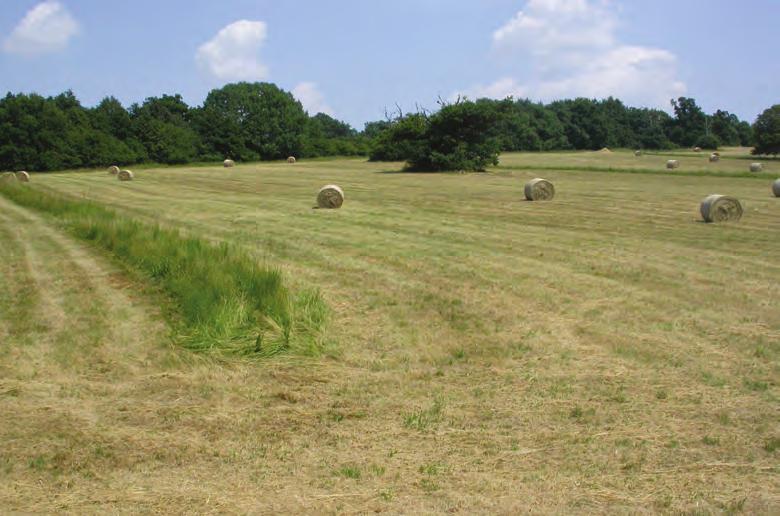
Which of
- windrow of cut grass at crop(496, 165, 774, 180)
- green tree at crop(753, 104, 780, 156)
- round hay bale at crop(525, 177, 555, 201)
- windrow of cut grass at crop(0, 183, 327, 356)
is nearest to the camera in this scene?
windrow of cut grass at crop(0, 183, 327, 356)

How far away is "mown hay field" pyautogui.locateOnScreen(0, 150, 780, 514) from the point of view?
4.77 meters

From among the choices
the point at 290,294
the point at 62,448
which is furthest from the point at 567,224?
the point at 62,448

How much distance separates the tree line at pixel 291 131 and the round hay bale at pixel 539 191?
21.3 m

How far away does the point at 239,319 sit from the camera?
820cm

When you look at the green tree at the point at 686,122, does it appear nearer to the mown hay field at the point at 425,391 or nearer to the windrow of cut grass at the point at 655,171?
the windrow of cut grass at the point at 655,171

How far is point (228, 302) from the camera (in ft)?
27.6

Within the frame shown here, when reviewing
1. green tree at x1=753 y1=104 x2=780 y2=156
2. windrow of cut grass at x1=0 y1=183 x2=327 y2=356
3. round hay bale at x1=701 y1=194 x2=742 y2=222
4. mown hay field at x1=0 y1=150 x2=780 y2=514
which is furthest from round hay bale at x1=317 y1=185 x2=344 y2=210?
green tree at x1=753 y1=104 x2=780 y2=156

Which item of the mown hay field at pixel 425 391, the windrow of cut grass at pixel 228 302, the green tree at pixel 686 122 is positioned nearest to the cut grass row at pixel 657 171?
the mown hay field at pixel 425 391

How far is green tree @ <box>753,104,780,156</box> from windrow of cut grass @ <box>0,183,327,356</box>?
62.3 m

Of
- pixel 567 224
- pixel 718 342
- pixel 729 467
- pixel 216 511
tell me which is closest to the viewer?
pixel 216 511

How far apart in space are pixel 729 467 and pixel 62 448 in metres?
4.74

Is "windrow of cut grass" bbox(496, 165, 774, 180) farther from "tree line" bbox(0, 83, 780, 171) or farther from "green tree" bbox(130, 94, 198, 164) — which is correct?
"green tree" bbox(130, 94, 198, 164)

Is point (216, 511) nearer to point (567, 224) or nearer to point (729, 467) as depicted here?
point (729, 467)

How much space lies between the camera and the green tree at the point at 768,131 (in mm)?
62281
